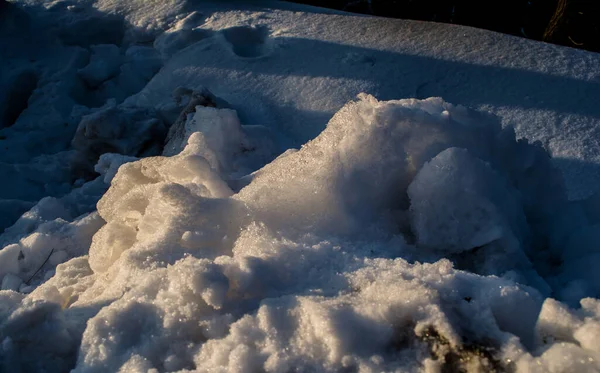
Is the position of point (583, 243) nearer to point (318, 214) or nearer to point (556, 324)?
point (556, 324)

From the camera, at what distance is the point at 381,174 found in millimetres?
1618

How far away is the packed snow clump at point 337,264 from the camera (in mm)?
1168

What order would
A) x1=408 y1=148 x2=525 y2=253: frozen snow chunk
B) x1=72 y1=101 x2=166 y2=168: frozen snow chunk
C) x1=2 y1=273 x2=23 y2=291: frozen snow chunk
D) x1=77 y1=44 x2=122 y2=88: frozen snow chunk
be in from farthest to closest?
x1=77 y1=44 x2=122 y2=88: frozen snow chunk
x1=72 y1=101 x2=166 y2=168: frozen snow chunk
x1=2 y1=273 x2=23 y2=291: frozen snow chunk
x1=408 y1=148 x2=525 y2=253: frozen snow chunk

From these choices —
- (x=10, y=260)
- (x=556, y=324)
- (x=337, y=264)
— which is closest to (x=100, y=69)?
(x=10, y=260)

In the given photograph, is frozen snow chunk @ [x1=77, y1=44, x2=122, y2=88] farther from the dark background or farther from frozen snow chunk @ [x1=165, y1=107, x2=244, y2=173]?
the dark background

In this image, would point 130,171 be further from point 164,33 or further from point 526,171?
point 164,33

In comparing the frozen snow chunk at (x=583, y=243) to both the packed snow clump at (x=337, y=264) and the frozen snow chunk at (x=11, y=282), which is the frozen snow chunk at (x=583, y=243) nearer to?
the packed snow clump at (x=337, y=264)

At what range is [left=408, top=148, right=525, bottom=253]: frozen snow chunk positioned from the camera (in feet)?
5.03

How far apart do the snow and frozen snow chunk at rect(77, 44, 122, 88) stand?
18 cm

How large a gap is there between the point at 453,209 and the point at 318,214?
0.34 meters

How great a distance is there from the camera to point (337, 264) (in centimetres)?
142

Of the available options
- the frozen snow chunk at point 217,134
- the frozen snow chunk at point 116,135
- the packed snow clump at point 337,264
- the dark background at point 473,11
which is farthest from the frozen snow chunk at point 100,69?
the dark background at point 473,11

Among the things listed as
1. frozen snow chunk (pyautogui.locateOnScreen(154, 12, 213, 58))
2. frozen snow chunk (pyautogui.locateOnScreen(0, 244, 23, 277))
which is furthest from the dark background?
frozen snow chunk (pyautogui.locateOnScreen(0, 244, 23, 277))

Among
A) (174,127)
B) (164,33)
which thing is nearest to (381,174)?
(174,127)
